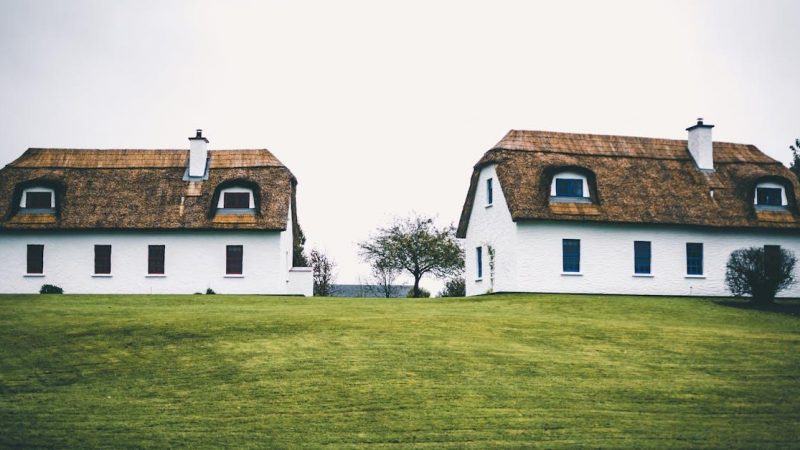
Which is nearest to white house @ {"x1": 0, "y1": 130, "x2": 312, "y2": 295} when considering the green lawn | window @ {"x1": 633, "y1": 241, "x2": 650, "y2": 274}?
the green lawn

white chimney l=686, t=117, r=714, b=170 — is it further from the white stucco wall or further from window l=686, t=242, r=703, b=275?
the white stucco wall

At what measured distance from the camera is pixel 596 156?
139 feet

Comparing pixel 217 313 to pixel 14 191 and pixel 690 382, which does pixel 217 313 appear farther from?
pixel 14 191

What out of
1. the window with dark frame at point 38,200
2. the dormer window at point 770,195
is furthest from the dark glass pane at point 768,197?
the window with dark frame at point 38,200

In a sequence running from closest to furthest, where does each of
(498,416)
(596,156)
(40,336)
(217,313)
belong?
(498,416) < (40,336) < (217,313) < (596,156)

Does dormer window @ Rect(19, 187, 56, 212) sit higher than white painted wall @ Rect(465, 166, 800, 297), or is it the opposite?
dormer window @ Rect(19, 187, 56, 212)

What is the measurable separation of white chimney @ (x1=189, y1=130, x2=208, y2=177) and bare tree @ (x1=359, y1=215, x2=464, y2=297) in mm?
19941

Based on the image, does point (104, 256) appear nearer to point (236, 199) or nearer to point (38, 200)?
point (38, 200)

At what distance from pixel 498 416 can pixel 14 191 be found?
33080mm

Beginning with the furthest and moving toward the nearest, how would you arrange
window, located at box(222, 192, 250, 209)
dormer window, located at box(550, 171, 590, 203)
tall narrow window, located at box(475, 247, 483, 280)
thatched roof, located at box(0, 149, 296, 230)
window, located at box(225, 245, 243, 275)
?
tall narrow window, located at box(475, 247, 483, 280) < window, located at box(222, 192, 250, 209) < window, located at box(225, 245, 243, 275) < thatched roof, located at box(0, 149, 296, 230) < dormer window, located at box(550, 171, 590, 203)

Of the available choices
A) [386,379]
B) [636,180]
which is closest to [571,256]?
[636,180]

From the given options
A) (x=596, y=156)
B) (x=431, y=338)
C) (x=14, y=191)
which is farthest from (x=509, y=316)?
(x=14, y=191)

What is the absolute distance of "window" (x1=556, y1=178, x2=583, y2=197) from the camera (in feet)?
133

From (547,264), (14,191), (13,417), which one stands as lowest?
(13,417)
